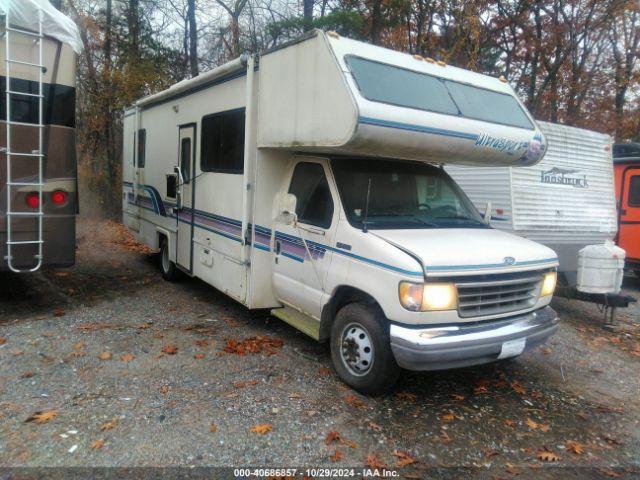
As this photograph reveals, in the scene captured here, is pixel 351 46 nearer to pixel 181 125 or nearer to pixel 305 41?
pixel 305 41

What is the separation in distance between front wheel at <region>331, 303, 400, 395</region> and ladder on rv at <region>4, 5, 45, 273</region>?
3.48 metres

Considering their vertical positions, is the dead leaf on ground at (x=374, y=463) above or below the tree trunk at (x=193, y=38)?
below

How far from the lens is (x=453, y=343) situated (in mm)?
4020

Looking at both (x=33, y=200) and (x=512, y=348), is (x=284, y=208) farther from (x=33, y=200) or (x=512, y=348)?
(x=33, y=200)

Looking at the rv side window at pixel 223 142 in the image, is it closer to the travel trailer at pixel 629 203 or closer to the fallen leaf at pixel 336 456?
the fallen leaf at pixel 336 456

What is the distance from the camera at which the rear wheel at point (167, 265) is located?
8.13 metres

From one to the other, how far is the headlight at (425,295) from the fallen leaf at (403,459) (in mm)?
1023

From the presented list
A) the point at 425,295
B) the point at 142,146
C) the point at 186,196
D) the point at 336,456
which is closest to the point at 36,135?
the point at 186,196

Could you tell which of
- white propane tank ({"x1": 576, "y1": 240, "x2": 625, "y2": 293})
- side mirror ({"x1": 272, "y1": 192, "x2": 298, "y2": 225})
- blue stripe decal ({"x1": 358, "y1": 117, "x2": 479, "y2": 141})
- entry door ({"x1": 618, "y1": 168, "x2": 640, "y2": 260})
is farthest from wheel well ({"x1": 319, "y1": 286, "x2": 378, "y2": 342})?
entry door ({"x1": 618, "y1": 168, "x2": 640, "y2": 260})

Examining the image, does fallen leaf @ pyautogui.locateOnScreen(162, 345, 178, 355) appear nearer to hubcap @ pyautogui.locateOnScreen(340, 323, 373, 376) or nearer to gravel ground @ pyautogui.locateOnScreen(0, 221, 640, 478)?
gravel ground @ pyautogui.locateOnScreen(0, 221, 640, 478)

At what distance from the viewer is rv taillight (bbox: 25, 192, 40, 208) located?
18.6ft

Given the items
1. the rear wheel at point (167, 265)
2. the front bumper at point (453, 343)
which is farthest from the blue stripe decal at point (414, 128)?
the rear wheel at point (167, 265)

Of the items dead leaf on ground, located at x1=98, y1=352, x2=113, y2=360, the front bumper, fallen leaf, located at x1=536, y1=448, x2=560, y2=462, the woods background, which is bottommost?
fallen leaf, located at x1=536, y1=448, x2=560, y2=462

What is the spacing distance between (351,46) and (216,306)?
12.9 feet
